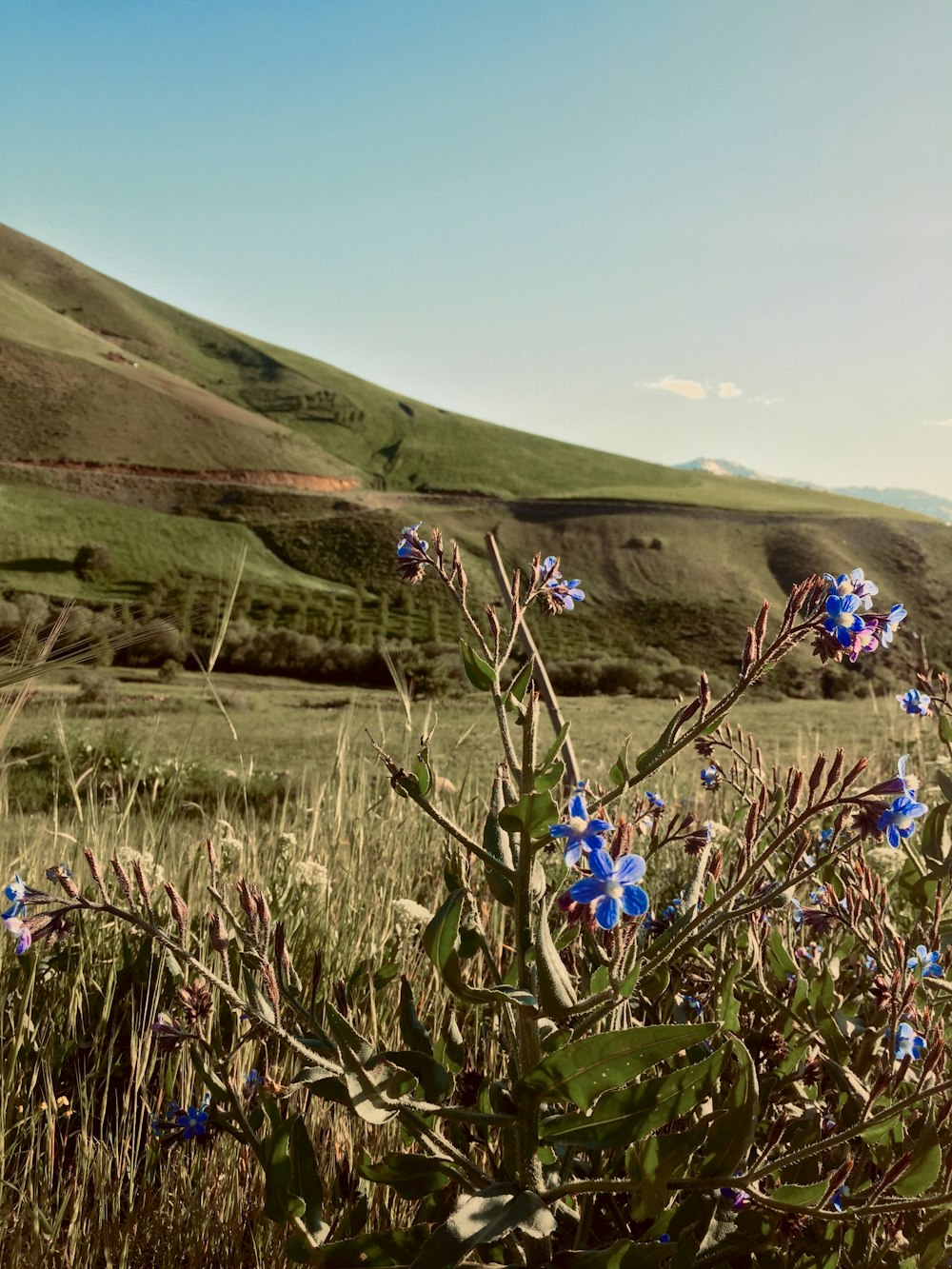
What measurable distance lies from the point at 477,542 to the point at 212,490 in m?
25.4

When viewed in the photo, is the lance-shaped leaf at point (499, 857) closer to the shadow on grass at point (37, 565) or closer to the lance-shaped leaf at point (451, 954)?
the lance-shaped leaf at point (451, 954)

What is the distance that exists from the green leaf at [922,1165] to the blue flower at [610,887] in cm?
58

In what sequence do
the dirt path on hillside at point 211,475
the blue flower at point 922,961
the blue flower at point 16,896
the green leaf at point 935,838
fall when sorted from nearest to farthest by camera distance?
the blue flower at point 16,896, the blue flower at point 922,961, the green leaf at point 935,838, the dirt path on hillside at point 211,475

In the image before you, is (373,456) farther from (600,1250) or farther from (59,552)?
(600,1250)

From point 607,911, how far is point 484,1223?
45 cm

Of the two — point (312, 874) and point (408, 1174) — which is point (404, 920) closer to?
point (312, 874)

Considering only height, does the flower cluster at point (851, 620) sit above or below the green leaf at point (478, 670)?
above

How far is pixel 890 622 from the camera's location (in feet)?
4.34

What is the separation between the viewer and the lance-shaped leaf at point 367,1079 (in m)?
1.04

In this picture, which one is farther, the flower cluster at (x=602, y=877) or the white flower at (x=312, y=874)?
the white flower at (x=312, y=874)

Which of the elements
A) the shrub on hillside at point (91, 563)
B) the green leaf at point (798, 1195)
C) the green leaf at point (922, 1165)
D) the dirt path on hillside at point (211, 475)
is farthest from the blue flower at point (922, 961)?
the dirt path on hillside at point (211, 475)

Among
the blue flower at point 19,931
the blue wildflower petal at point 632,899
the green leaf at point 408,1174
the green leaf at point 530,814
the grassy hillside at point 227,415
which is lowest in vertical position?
the green leaf at point 408,1174

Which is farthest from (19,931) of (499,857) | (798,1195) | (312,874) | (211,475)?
(211,475)

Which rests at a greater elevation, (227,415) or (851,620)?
(227,415)
